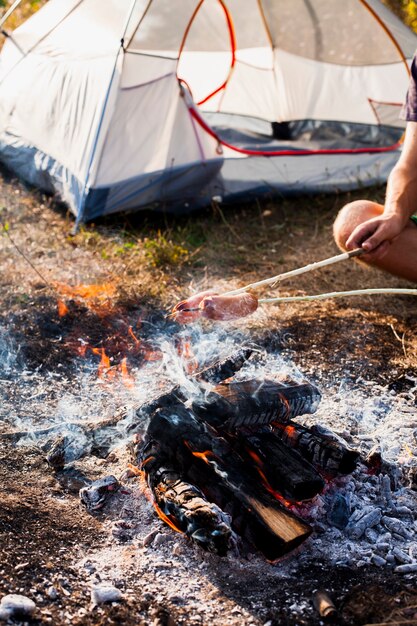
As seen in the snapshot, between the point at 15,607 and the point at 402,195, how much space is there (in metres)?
2.53

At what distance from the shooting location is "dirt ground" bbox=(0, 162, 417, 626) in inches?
88.8

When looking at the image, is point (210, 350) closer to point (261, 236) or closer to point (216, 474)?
point (216, 474)

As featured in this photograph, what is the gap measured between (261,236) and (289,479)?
10.2 feet

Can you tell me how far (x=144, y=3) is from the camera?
17.3 feet

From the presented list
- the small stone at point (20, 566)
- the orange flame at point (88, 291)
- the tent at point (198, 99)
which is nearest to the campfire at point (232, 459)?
the small stone at point (20, 566)

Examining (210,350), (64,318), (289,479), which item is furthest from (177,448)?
(64,318)

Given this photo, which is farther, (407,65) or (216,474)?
(407,65)

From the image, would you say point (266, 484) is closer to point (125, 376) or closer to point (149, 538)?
point (149, 538)

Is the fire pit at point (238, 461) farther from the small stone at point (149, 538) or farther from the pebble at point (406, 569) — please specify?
the pebble at point (406, 569)

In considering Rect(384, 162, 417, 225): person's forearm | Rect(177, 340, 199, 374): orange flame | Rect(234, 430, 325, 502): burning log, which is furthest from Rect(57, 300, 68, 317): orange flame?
Rect(384, 162, 417, 225): person's forearm

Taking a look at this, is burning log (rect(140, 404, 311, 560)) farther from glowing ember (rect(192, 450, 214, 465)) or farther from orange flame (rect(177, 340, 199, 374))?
orange flame (rect(177, 340, 199, 374))

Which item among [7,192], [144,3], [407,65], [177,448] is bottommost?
[7,192]

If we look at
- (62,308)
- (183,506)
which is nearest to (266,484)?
(183,506)

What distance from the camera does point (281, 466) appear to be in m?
2.64
